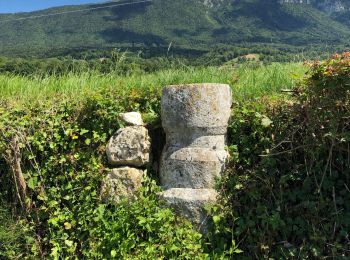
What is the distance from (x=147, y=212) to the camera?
3.91 m

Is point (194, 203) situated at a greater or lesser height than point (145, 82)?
lesser

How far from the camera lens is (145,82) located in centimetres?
542

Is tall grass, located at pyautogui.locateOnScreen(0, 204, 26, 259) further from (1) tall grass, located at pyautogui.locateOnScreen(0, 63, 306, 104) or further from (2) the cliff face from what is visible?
(2) the cliff face

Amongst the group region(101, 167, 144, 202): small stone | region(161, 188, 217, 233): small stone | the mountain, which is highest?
the mountain

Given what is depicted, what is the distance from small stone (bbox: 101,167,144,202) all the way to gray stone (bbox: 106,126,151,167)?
13 centimetres

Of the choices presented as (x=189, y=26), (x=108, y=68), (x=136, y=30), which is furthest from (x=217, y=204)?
(x=189, y=26)

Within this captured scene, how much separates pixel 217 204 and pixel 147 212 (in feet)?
2.36

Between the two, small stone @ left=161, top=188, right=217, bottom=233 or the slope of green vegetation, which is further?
small stone @ left=161, top=188, right=217, bottom=233

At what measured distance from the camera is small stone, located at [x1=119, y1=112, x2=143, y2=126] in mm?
4465

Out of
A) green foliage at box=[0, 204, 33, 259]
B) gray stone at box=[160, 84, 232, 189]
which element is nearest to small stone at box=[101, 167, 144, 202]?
gray stone at box=[160, 84, 232, 189]

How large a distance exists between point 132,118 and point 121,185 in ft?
2.64

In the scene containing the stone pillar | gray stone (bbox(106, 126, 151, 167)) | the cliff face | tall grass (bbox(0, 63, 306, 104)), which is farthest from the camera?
the cliff face

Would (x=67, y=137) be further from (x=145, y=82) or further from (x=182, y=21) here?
(x=182, y=21)

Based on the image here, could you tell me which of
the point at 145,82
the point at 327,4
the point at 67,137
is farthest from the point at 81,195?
the point at 327,4
